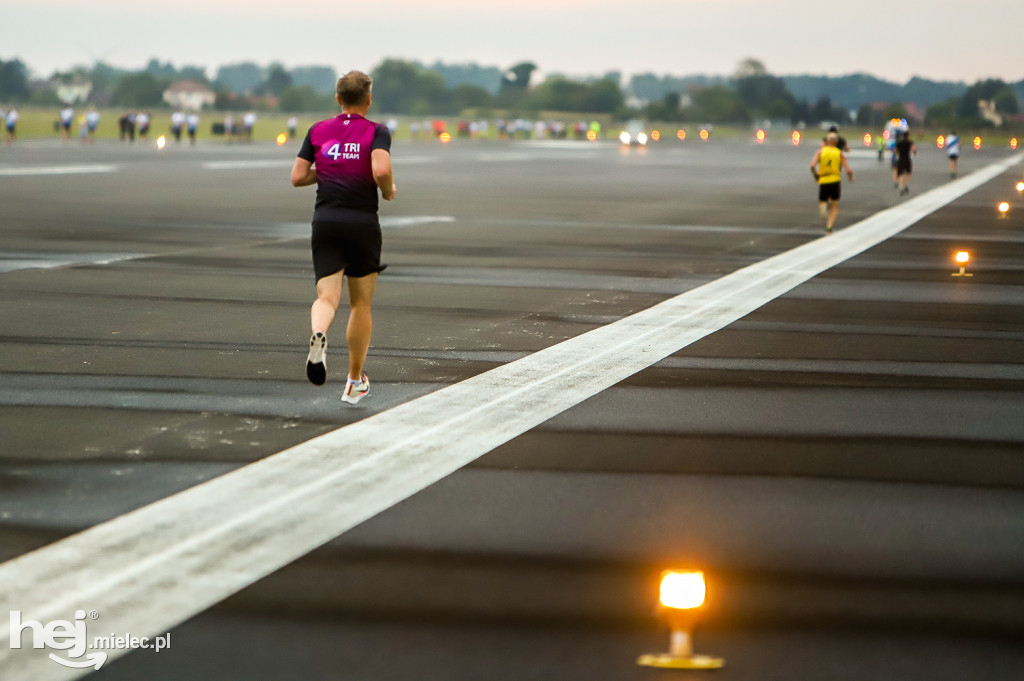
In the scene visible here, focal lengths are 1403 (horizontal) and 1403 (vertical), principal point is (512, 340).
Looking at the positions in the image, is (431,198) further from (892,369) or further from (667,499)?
(667,499)

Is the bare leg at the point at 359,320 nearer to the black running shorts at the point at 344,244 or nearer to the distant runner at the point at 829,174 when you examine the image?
the black running shorts at the point at 344,244

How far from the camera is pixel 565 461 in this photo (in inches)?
282

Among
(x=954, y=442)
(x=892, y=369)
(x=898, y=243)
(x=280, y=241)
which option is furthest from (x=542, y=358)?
(x=898, y=243)

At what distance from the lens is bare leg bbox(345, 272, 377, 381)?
338 inches

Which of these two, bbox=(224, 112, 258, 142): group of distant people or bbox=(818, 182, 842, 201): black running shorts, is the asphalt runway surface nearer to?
bbox=(818, 182, 842, 201): black running shorts

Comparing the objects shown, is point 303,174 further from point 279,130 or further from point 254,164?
point 279,130

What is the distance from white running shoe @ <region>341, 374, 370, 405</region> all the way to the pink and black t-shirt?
106cm

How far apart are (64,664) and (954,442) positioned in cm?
522

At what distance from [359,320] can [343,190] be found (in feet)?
2.78

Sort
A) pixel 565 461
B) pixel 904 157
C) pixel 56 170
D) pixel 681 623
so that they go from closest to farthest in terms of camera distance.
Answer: pixel 681 623
pixel 565 461
pixel 904 157
pixel 56 170

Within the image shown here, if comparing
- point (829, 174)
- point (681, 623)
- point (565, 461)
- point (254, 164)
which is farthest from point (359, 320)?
point (254, 164)

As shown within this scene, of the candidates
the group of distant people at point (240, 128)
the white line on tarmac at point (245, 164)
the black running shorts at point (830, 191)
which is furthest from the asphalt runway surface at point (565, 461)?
the group of distant people at point (240, 128)

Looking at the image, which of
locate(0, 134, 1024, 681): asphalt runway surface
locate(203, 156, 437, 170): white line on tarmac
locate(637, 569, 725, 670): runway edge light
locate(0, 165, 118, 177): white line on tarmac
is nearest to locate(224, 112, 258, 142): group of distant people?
locate(203, 156, 437, 170): white line on tarmac

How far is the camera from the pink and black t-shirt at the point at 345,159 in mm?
8234
